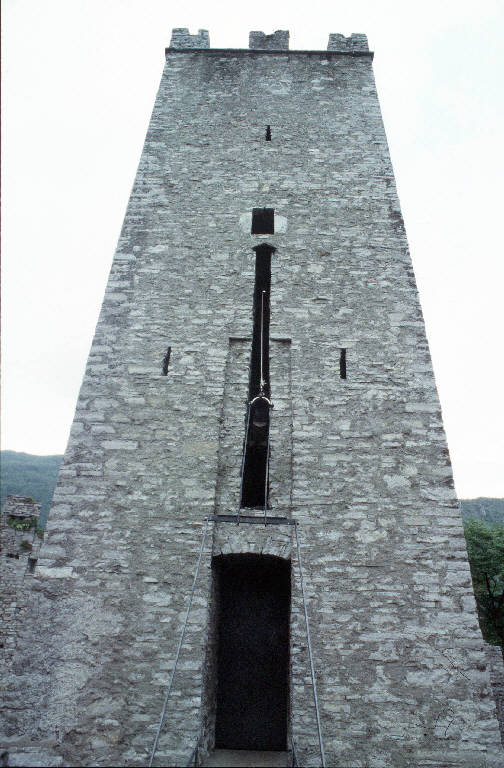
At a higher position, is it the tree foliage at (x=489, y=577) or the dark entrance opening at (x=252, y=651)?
the tree foliage at (x=489, y=577)

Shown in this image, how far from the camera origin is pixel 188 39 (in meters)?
10.5

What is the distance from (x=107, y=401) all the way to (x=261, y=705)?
4275 mm

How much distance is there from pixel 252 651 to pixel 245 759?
3.77 ft

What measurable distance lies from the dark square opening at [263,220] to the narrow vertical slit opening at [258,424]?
5.72 ft

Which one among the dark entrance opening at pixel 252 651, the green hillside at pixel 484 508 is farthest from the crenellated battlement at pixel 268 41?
the green hillside at pixel 484 508

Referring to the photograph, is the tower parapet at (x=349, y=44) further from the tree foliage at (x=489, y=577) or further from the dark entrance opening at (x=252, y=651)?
the tree foliage at (x=489, y=577)

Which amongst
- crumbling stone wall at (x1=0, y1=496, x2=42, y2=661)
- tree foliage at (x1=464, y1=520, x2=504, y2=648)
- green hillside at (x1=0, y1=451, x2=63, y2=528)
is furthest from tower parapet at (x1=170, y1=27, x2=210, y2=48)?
green hillside at (x1=0, y1=451, x2=63, y2=528)

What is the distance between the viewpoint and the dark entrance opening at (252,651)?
5750 mm

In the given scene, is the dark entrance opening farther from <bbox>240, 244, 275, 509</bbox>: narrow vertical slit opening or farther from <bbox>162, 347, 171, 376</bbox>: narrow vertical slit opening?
<bbox>162, 347, 171, 376</bbox>: narrow vertical slit opening

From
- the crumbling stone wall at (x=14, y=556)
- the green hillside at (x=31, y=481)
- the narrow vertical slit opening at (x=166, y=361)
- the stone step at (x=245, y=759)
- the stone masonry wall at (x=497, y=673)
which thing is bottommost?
the stone step at (x=245, y=759)

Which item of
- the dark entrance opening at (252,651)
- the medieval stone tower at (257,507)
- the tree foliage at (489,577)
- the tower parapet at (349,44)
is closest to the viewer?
the medieval stone tower at (257,507)

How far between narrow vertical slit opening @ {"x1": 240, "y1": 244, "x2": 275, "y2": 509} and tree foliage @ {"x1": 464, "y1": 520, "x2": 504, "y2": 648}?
11.9 m

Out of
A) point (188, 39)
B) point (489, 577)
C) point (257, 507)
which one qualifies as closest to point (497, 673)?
point (257, 507)

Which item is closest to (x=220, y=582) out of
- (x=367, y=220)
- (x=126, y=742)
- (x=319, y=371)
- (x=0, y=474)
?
(x=126, y=742)
